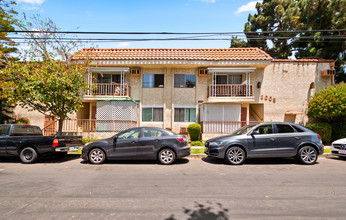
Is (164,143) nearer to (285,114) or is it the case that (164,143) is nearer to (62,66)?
(62,66)

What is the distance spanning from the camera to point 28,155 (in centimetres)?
776

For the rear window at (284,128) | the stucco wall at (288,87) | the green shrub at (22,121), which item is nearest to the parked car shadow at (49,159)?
the green shrub at (22,121)

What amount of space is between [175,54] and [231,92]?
533 cm

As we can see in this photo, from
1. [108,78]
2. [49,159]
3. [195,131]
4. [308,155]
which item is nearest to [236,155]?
[308,155]

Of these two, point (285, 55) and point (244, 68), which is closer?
point (244, 68)

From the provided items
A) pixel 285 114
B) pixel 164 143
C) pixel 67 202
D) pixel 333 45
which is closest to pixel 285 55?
pixel 333 45

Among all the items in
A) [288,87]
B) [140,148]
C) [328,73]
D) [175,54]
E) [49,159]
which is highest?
[175,54]

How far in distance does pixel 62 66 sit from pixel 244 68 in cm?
1228

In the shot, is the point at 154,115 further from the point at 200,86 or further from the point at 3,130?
the point at 3,130

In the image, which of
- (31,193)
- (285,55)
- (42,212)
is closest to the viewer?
(42,212)

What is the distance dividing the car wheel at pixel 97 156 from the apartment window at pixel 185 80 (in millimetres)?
9366

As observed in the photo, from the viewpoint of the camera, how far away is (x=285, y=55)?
22.7 metres

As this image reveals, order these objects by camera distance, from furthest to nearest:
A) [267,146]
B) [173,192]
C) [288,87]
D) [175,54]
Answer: [175,54] < [288,87] < [267,146] < [173,192]

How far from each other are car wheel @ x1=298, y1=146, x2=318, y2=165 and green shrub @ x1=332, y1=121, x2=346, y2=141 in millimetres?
7931
